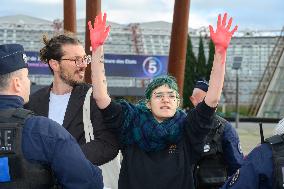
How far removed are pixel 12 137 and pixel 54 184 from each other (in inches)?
12.7

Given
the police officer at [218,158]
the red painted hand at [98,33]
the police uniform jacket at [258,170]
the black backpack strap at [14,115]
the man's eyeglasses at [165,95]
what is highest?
the red painted hand at [98,33]

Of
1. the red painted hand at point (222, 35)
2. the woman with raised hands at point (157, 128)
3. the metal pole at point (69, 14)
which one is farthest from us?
the metal pole at point (69, 14)

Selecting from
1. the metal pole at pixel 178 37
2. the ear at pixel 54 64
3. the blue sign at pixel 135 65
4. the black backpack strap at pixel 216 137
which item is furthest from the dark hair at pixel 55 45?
the blue sign at pixel 135 65

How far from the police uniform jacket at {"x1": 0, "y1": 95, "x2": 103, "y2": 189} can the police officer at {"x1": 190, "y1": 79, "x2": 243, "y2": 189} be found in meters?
2.02

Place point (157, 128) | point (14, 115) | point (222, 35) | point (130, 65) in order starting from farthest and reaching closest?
point (130, 65) → point (157, 128) → point (222, 35) → point (14, 115)

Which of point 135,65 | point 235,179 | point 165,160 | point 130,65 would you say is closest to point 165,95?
point 165,160

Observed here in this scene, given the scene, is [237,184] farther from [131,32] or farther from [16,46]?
[131,32]

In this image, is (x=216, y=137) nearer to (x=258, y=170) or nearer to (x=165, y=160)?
(x=165, y=160)

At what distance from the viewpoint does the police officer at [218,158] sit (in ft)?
13.4

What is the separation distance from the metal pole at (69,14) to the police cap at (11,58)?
8243mm

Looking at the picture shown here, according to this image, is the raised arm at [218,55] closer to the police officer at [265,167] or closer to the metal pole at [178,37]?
the police officer at [265,167]

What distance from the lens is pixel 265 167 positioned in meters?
2.10

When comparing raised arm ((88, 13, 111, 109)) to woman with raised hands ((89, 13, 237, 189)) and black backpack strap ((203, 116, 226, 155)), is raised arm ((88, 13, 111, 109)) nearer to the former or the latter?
woman with raised hands ((89, 13, 237, 189))

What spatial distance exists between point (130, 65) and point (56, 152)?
108 ft
